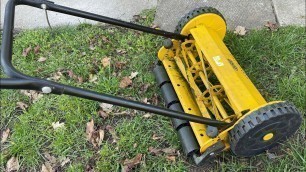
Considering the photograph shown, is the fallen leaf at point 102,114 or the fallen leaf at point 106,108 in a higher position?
the fallen leaf at point 106,108

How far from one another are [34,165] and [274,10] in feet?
8.83

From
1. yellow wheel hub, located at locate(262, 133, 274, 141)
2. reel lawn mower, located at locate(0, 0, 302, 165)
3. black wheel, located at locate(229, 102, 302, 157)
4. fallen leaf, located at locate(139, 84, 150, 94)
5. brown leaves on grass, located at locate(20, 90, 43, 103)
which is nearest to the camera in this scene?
reel lawn mower, located at locate(0, 0, 302, 165)

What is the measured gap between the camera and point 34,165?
9.21ft

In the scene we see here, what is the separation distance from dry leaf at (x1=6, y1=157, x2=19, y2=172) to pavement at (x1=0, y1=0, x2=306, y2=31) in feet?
5.54

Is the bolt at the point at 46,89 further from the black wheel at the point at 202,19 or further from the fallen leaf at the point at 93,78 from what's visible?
the fallen leaf at the point at 93,78

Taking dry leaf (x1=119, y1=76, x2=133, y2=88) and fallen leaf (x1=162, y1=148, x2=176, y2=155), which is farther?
dry leaf (x1=119, y1=76, x2=133, y2=88)

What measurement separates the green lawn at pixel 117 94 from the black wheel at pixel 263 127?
321 millimetres

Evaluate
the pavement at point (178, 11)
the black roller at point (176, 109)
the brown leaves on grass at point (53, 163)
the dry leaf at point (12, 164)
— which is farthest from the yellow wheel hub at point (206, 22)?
the dry leaf at point (12, 164)

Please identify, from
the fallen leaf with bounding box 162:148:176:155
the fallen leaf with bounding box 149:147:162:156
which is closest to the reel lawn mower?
the fallen leaf with bounding box 162:148:176:155

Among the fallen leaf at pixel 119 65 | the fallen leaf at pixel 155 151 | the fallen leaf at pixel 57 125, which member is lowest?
the fallen leaf at pixel 155 151

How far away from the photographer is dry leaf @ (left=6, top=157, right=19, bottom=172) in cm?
282

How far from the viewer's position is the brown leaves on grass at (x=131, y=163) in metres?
2.64

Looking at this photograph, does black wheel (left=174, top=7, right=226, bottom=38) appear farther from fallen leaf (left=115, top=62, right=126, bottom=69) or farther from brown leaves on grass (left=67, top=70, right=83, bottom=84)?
brown leaves on grass (left=67, top=70, right=83, bottom=84)

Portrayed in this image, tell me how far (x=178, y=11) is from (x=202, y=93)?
58.1 inches
